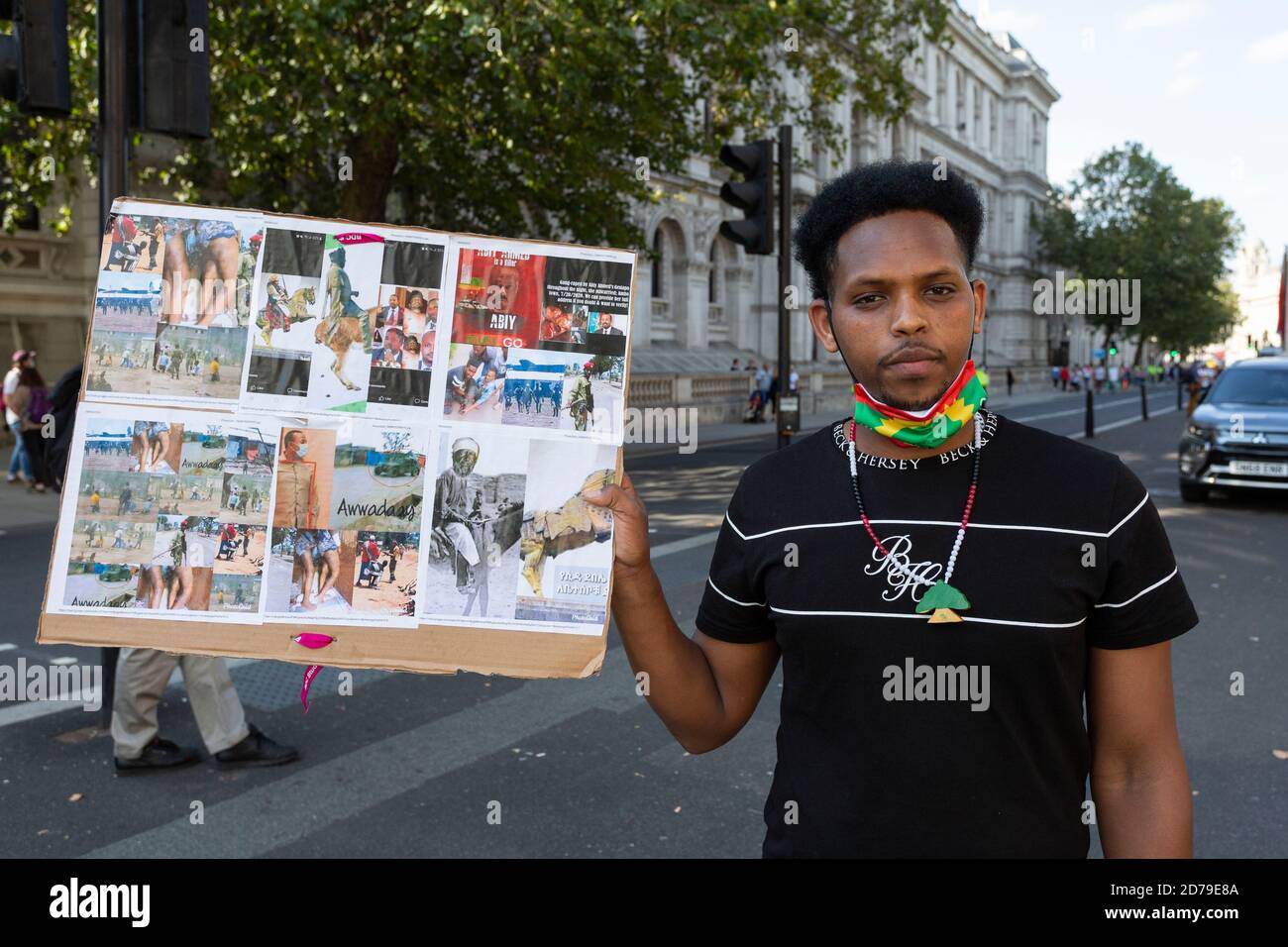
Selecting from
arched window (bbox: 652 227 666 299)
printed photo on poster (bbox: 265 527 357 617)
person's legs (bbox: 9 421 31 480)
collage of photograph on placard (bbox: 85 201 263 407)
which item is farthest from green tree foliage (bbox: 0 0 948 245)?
arched window (bbox: 652 227 666 299)

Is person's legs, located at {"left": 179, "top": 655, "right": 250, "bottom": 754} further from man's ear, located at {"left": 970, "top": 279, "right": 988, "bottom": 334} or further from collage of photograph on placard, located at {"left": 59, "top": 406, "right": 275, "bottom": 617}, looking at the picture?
man's ear, located at {"left": 970, "top": 279, "right": 988, "bottom": 334}

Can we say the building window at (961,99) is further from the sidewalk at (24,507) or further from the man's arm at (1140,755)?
the man's arm at (1140,755)

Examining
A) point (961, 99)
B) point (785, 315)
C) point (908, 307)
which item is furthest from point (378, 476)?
point (961, 99)

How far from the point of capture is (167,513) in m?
2.04

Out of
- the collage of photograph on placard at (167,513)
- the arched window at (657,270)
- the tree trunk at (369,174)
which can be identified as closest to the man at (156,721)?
the collage of photograph on placard at (167,513)

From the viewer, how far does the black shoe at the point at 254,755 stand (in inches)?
197

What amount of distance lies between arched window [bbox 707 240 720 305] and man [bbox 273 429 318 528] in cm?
4152

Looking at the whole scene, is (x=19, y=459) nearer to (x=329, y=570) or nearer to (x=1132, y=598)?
(x=329, y=570)

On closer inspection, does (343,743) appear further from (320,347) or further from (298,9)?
(298,9)

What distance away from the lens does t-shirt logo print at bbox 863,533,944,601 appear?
1.67 meters

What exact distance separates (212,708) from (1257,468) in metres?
11.9

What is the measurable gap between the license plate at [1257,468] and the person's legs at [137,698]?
467 inches

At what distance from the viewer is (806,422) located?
3334cm

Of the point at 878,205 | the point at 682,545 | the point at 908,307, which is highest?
the point at 878,205
